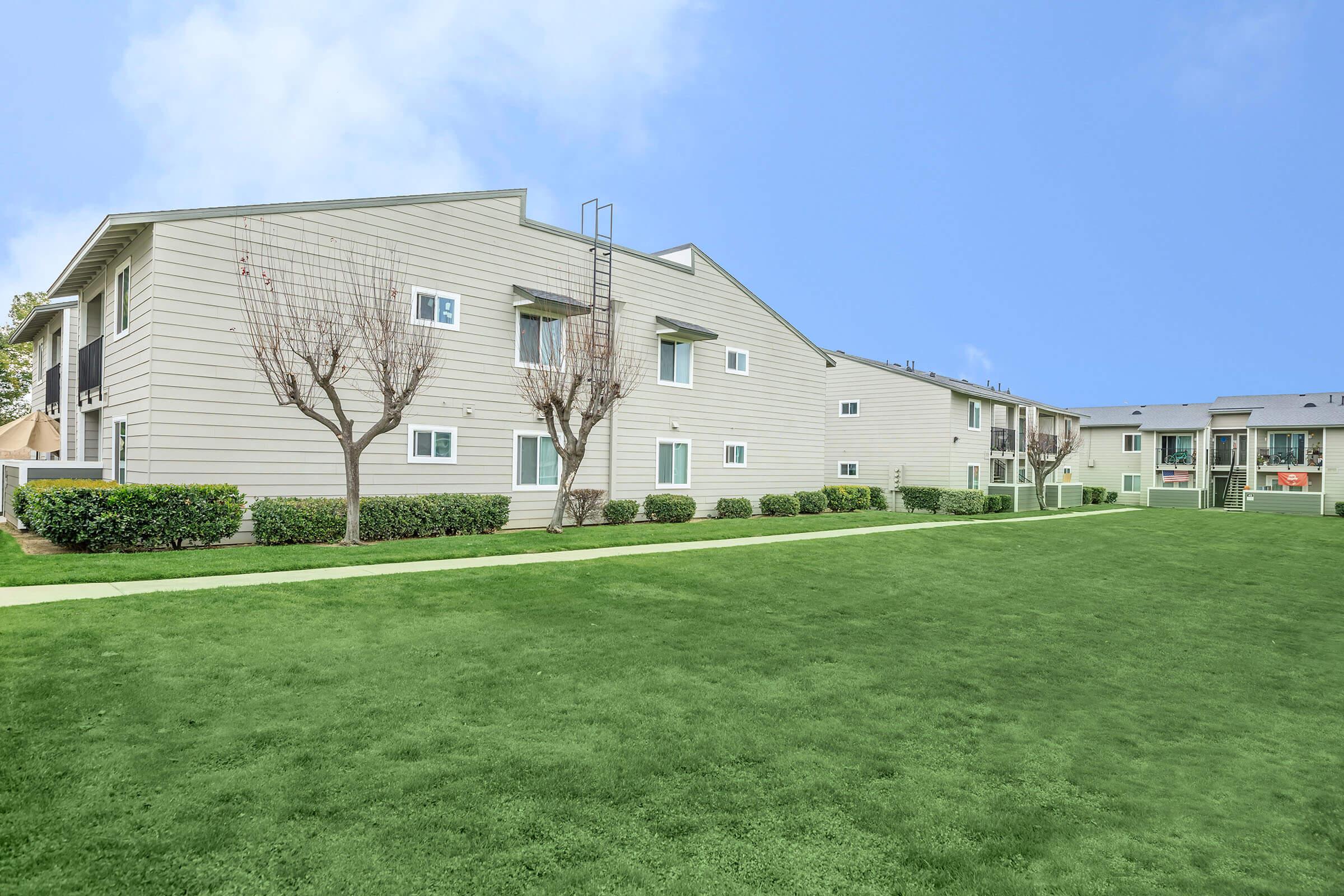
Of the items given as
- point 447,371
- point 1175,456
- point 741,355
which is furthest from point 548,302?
point 1175,456

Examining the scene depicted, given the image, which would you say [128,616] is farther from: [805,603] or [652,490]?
[652,490]

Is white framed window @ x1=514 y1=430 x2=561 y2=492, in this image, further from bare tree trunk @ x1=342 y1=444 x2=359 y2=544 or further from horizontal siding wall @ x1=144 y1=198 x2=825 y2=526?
bare tree trunk @ x1=342 y1=444 x2=359 y2=544

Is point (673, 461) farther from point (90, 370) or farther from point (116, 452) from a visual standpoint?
point (90, 370)

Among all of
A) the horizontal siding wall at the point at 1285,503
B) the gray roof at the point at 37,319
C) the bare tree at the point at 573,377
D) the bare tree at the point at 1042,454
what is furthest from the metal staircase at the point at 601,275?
the horizontal siding wall at the point at 1285,503

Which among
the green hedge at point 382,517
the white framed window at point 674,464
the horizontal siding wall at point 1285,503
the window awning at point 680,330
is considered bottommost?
the horizontal siding wall at point 1285,503

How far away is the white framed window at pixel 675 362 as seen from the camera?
22125mm

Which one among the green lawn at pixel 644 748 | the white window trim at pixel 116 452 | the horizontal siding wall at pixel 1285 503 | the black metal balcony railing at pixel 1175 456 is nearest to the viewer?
the green lawn at pixel 644 748

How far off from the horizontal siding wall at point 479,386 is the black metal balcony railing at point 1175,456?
3172cm

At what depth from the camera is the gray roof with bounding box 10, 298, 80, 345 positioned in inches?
840

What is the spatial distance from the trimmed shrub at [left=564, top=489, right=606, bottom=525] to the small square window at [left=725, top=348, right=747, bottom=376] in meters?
6.75

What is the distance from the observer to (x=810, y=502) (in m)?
25.7

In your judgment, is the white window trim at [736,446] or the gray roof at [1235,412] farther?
the gray roof at [1235,412]

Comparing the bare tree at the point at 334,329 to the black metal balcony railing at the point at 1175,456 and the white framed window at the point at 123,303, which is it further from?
the black metal balcony railing at the point at 1175,456

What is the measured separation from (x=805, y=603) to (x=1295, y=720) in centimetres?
511
